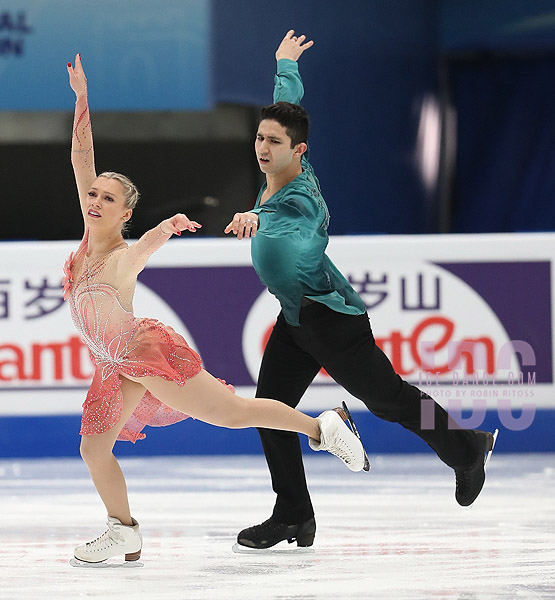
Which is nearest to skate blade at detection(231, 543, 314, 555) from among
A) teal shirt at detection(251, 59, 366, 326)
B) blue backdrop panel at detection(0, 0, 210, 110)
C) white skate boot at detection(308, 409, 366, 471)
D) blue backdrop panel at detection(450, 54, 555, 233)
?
white skate boot at detection(308, 409, 366, 471)

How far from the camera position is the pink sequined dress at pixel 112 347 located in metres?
3.07

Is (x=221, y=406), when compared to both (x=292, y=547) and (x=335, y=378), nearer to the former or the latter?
(x=335, y=378)

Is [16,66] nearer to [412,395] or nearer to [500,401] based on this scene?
[500,401]

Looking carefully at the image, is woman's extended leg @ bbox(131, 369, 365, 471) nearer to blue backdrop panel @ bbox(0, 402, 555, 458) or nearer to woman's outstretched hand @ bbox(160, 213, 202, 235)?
woman's outstretched hand @ bbox(160, 213, 202, 235)

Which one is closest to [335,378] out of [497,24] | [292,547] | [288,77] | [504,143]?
[292,547]

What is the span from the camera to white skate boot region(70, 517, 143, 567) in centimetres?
318

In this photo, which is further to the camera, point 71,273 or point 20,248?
point 20,248

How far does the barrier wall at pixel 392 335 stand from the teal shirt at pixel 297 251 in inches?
76.7

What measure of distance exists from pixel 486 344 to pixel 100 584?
2851 millimetres

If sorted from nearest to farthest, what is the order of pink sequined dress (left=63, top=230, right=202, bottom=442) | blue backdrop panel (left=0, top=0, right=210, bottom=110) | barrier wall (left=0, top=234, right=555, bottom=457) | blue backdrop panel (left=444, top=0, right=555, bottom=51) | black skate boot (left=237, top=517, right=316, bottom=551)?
pink sequined dress (left=63, top=230, right=202, bottom=442) < black skate boot (left=237, top=517, right=316, bottom=551) < barrier wall (left=0, top=234, right=555, bottom=457) < blue backdrop panel (left=0, top=0, right=210, bottom=110) < blue backdrop panel (left=444, top=0, right=555, bottom=51)

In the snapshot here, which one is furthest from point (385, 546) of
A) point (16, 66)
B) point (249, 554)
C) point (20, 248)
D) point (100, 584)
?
point (16, 66)

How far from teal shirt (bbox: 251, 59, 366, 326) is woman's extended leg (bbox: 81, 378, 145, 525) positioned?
530 millimetres

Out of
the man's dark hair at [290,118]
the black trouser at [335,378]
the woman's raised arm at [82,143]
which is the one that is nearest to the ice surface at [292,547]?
the black trouser at [335,378]

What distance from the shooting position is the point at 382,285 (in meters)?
5.34
